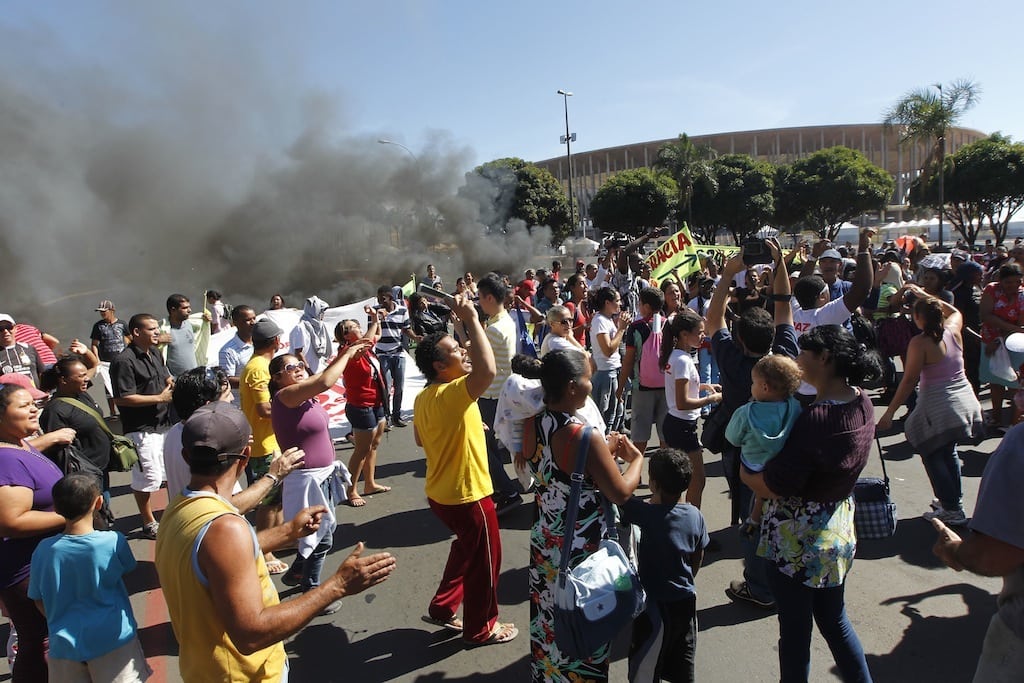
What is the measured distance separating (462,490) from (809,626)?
169 cm

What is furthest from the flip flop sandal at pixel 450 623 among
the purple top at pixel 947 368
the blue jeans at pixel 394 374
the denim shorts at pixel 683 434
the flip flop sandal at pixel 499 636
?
the blue jeans at pixel 394 374

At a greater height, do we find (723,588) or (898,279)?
(898,279)

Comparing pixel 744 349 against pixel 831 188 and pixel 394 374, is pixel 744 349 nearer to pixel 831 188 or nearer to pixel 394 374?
pixel 394 374

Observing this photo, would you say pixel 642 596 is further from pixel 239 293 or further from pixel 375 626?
pixel 239 293

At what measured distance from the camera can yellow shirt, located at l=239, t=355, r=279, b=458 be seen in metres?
4.13

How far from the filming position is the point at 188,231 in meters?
28.3

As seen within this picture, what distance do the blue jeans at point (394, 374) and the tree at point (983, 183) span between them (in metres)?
37.5

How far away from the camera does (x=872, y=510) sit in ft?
9.02

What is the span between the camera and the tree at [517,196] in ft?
128

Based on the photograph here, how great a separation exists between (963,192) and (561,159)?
7344 cm

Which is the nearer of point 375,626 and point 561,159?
point 375,626

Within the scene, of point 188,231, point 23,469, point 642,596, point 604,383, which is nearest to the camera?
point 642,596

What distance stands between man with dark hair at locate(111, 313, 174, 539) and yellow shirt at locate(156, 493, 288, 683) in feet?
11.3

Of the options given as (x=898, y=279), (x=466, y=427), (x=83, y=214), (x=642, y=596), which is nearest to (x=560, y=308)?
(x=466, y=427)
